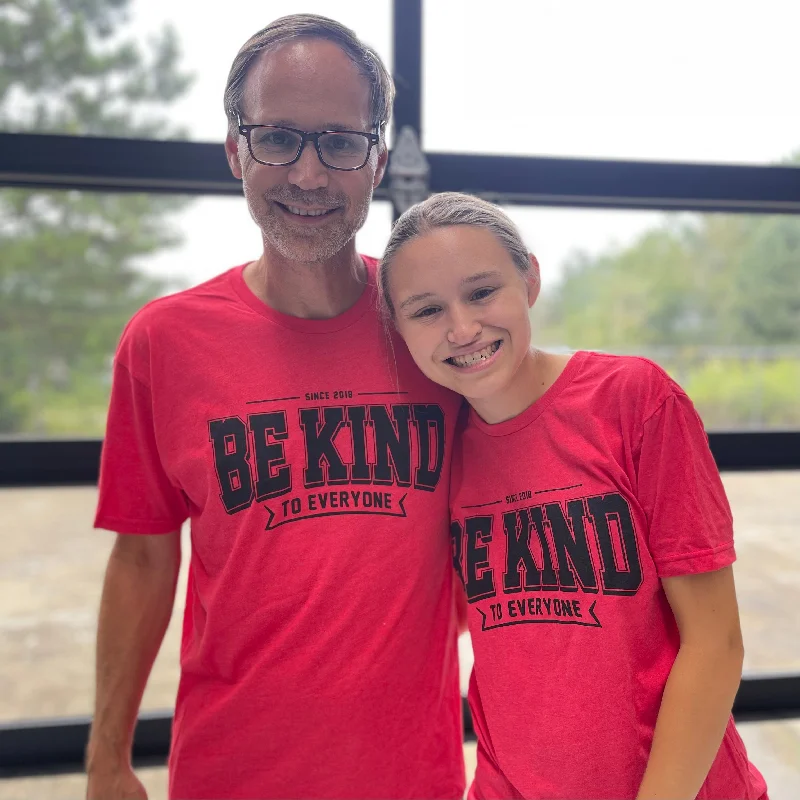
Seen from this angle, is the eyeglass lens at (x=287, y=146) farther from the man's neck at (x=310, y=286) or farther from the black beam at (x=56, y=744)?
the black beam at (x=56, y=744)

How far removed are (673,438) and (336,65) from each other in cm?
76

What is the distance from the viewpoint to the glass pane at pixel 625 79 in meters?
1.69

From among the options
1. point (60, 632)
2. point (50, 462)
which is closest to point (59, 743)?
point (60, 632)

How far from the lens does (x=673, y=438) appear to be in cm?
94

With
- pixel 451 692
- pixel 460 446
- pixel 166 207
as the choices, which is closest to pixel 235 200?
pixel 166 207

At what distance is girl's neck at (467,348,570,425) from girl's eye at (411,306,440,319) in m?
0.15

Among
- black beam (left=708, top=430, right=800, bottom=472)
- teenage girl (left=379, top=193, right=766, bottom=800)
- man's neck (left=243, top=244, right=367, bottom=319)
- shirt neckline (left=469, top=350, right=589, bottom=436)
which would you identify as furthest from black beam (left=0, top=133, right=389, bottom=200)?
black beam (left=708, top=430, right=800, bottom=472)

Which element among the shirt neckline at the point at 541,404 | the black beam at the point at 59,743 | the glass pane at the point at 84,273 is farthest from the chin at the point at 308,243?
the black beam at the point at 59,743

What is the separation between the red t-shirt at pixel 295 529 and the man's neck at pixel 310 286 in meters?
0.03

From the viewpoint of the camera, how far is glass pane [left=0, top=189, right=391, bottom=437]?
1613 mm

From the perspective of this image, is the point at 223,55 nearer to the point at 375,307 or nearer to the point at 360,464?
the point at 375,307

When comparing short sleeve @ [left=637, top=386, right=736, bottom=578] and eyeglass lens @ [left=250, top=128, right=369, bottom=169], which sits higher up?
eyeglass lens @ [left=250, top=128, right=369, bottom=169]

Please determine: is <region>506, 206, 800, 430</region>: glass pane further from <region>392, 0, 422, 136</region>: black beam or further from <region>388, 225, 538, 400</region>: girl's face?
<region>388, 225, 538, 400</region>: girl's face

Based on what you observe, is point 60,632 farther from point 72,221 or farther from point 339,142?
point 339,142
